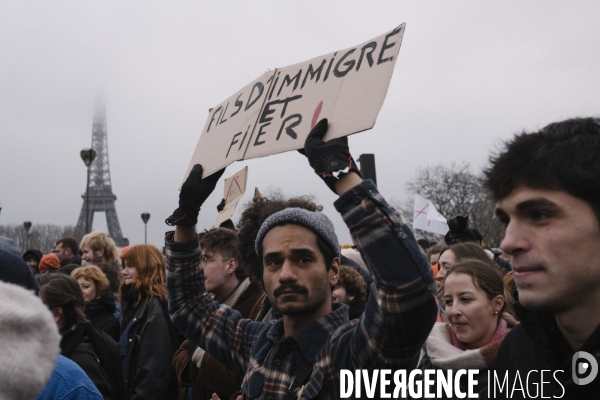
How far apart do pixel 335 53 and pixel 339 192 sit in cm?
85

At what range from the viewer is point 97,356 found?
3.92 metres

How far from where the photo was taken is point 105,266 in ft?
22.4

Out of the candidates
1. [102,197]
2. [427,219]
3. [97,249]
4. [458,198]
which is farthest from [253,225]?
[102,197]

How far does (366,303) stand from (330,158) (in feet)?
2.53

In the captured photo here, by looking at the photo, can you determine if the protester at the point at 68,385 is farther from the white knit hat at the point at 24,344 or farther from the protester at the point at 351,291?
the protester at the point at 351,291

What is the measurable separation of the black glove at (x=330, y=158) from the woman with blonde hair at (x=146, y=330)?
3.08 metres

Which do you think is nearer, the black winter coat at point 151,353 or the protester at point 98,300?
the black winter coat at point 151,353

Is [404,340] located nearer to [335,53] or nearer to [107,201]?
[335,53]

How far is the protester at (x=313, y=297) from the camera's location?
207 cm

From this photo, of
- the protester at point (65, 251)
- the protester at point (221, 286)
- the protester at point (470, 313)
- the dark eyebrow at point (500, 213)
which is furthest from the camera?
the protester at point (65, 251)

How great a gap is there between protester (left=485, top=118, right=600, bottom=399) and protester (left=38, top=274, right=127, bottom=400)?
2730mm

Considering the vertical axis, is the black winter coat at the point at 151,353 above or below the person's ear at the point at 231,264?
below

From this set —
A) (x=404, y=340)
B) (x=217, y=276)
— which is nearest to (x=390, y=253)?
(x=404, y=340)

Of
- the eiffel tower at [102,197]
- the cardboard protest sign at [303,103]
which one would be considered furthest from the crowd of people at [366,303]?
the eiffel tower at [102,197]
